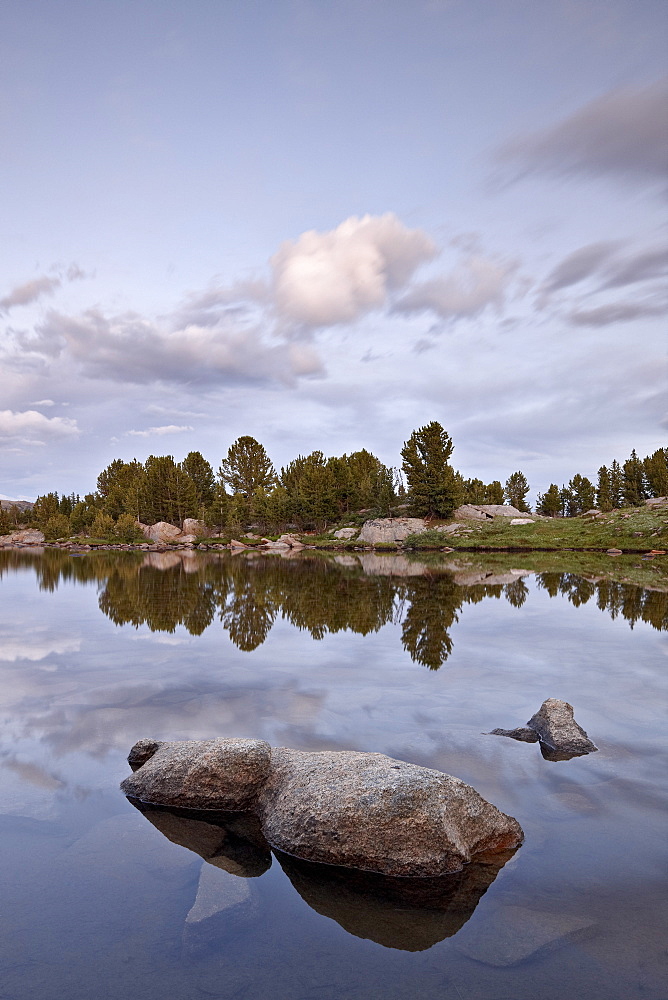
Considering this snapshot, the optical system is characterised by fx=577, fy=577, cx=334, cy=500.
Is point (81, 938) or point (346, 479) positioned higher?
point (346, 479)

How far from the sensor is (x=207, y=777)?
7703 mm

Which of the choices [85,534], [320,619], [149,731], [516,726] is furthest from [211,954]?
[85,534]

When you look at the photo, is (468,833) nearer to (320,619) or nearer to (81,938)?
(81,938)

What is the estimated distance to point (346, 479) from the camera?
11119 cm

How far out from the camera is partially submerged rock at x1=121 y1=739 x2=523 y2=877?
6.31m

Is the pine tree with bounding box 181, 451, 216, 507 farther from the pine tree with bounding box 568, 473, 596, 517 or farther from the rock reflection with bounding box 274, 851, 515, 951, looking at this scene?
the rock reflection with bounding box 274, 851, 515, 951

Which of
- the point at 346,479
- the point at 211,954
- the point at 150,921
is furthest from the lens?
the point at 346,479

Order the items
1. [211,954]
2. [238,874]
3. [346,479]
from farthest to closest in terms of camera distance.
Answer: [346,479]
[238,874]
[211,954]

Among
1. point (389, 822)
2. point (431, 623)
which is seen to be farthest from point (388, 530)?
point (389, 822)

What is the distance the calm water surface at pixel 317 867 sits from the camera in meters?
4.82

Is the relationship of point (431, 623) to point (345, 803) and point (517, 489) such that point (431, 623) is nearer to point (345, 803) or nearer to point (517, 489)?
point (345, 803)

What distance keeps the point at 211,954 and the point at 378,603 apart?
20.7 metres

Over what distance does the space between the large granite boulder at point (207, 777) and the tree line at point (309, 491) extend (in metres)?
86.6

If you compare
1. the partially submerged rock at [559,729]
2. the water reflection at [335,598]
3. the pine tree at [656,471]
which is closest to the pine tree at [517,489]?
the pine tree at [656,471]
